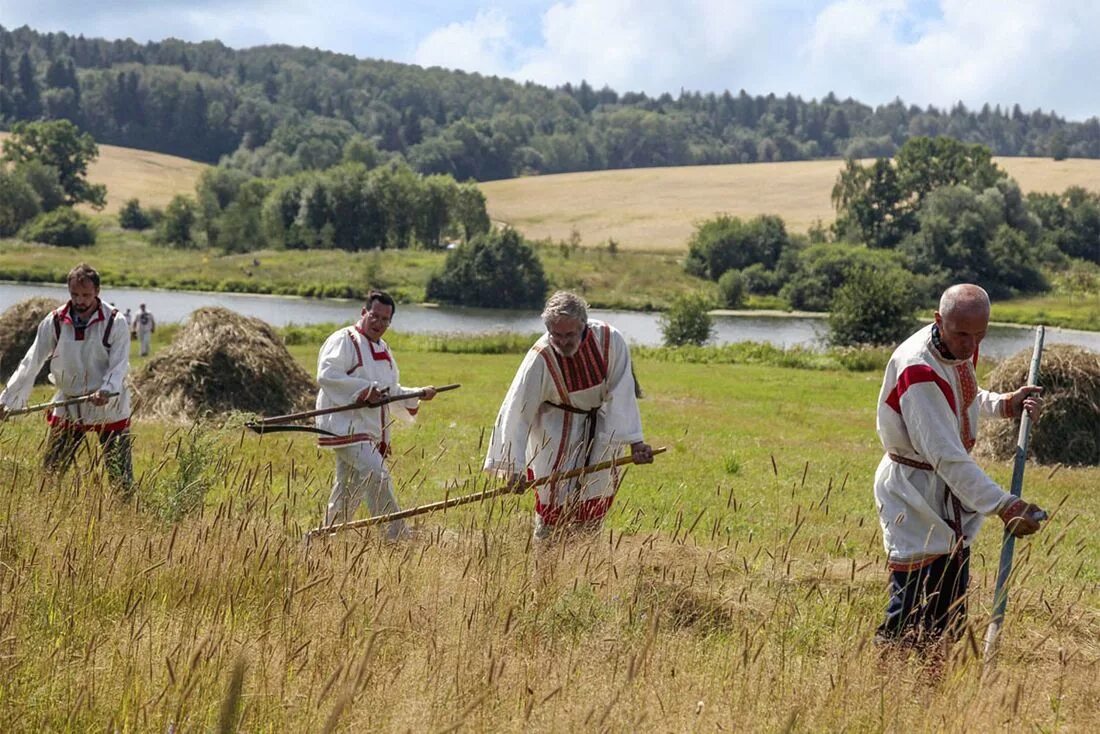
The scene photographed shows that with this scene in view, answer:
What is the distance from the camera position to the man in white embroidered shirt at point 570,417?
6.62m

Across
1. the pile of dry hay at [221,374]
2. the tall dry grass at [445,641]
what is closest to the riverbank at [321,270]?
the pile of dry hay at [221,374]

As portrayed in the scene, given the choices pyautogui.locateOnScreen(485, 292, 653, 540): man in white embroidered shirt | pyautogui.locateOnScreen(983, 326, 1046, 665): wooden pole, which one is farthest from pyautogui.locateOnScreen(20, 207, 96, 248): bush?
pyautogui.locateOnScreen(983, 326, 1046, 665): wooden pole

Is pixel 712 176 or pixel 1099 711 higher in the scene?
pixel 712 176

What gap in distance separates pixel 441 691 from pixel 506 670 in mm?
308

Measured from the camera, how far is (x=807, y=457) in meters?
17.5

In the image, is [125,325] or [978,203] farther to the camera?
[978,203]

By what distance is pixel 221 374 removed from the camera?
19219 millimetres

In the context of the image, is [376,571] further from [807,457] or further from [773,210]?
[773,210]

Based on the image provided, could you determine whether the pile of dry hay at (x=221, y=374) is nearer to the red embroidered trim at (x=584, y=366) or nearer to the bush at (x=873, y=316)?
the red embroidered trim at (x=584, y=366)

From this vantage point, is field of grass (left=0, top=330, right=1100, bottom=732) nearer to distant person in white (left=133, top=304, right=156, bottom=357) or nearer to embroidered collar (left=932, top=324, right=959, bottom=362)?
embroidered collar (left=932, top=324, right=959, bottom=362)

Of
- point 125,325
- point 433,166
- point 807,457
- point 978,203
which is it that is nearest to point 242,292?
point 978,203

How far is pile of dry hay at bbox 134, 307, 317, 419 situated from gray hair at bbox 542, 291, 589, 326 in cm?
1266

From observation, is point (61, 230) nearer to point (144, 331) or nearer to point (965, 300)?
point (144, 331)

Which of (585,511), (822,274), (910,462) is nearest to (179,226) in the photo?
(822,274)
